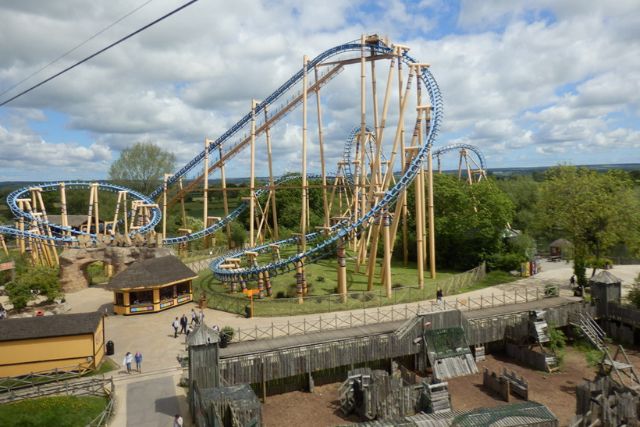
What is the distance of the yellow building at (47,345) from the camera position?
17.2m

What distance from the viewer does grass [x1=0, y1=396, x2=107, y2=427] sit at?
13531 millimetres

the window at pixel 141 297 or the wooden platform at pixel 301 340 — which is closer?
the wooden platform at pixel 301 340

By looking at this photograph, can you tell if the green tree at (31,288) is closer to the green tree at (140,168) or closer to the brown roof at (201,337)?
the brown roof at (201,337)

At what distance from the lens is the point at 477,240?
3516 centimetres

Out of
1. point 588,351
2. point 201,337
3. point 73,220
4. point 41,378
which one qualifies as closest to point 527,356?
point 588,351

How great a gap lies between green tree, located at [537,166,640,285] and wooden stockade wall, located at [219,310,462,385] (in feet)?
44.9

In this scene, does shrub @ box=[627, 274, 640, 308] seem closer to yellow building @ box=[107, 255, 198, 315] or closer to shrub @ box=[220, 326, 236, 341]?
shrub @ box=[220, 326, 236, 341]

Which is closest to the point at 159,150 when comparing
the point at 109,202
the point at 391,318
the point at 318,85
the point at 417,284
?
the point at 109,202

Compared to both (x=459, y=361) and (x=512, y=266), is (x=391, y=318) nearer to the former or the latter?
(x=459, y=361)

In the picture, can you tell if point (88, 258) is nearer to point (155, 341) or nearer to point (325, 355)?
point (155, 341)

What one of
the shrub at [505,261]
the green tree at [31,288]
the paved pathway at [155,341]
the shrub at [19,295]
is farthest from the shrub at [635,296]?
the shrub at [19,295]

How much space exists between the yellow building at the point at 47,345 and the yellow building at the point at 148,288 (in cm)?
715

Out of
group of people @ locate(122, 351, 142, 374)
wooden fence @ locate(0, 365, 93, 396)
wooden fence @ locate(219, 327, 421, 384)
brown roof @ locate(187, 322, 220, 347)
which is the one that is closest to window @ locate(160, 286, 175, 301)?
group of people @ locate(122, 351, 142, 374)

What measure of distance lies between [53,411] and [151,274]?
12574 millimetres
